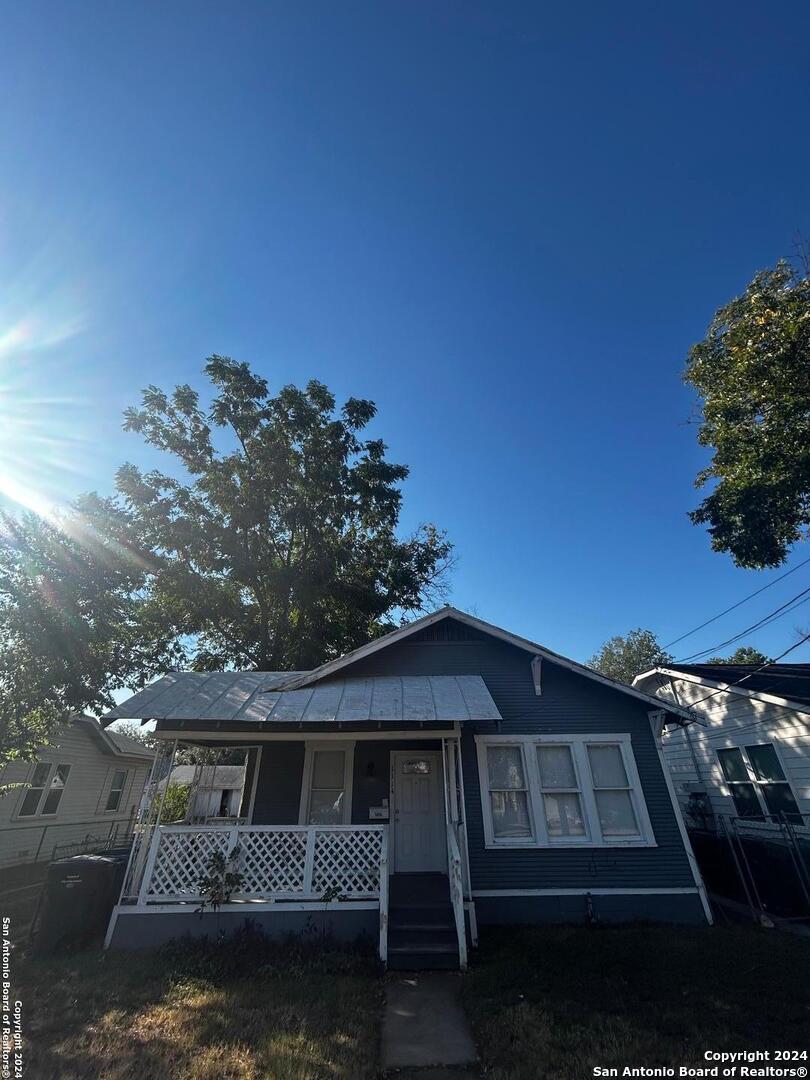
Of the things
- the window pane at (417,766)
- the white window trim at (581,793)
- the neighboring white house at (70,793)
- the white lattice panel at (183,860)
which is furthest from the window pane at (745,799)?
the neighboring white house at (70,793)

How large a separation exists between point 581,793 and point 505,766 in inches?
63.5

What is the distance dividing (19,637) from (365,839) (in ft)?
43.6

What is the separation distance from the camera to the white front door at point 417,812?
396 inches

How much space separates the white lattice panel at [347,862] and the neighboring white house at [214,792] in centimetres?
384

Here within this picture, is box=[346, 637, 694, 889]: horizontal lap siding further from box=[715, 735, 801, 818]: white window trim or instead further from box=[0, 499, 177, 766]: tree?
box=[0, 499, 177, 766]: tree

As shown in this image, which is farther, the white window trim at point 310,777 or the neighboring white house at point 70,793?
the neighboring white house at point 70,793

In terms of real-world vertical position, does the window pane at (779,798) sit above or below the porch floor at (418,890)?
above

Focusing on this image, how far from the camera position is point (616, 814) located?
9.95 meters

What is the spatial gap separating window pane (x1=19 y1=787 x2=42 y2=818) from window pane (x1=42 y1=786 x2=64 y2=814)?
0.40 metres

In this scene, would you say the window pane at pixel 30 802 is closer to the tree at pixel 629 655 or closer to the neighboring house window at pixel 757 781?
the neighboring house window at pixel 757 781

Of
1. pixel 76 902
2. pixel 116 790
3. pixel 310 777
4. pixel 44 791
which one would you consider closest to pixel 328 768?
pixel 310 777

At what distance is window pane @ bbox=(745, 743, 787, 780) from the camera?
11.6 meters

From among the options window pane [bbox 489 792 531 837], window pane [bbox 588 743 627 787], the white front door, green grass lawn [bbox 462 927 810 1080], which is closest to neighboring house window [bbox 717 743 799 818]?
window pane [bbox 588 743 627 787]

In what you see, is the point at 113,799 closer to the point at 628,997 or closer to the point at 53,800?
the point at 53,800
